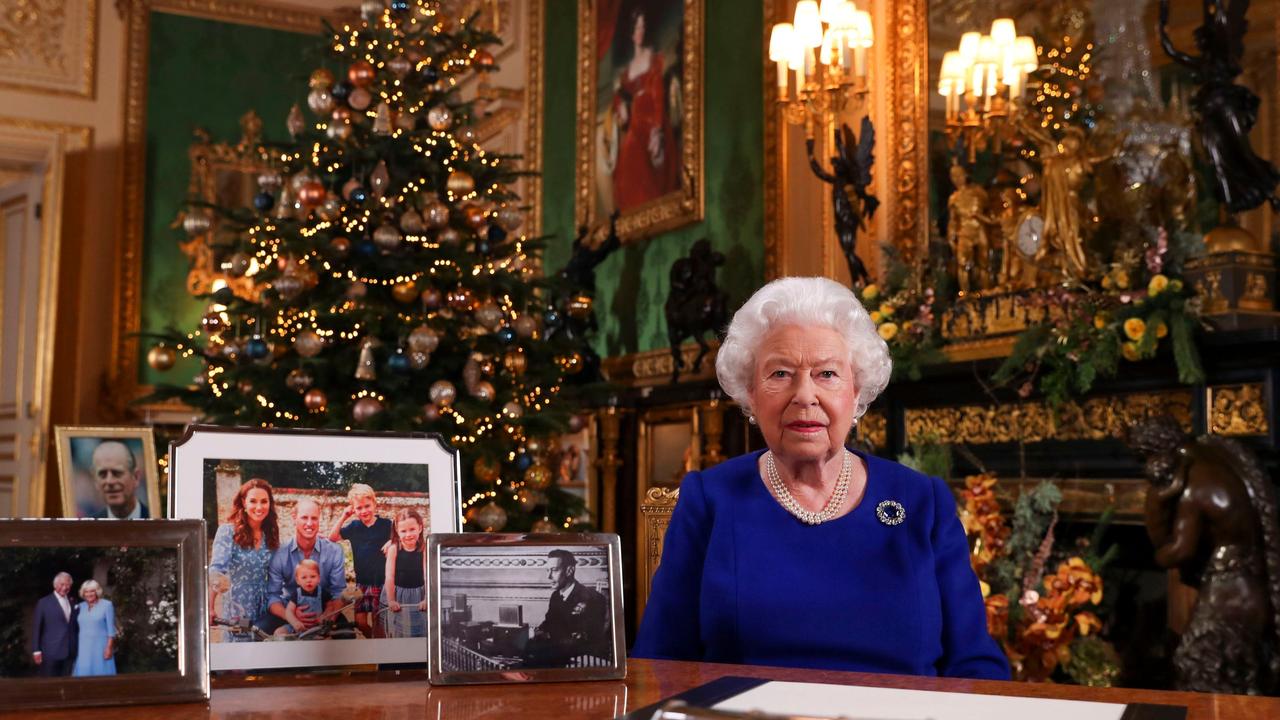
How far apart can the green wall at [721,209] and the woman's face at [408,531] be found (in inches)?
202

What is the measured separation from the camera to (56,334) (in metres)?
10.7

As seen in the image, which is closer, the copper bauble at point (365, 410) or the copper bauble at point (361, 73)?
the copper bauble at point (365, 410)

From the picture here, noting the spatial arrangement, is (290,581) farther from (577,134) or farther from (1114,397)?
(577,134)

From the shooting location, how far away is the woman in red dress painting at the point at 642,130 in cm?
836

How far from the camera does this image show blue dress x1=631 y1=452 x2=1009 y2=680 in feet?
6.42

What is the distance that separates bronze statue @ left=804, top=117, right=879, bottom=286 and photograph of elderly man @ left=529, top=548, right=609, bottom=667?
15.4 ft

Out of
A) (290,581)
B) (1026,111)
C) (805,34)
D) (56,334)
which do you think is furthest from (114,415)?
(290,581)

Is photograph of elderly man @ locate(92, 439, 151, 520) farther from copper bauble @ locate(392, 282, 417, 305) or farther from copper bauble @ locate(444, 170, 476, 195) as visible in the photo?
copper bauble @ locate(444, 170, 476, 195)

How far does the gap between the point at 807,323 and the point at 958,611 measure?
0.51m

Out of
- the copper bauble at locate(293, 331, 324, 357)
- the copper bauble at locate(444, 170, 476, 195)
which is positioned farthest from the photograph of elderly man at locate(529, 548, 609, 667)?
the copper bauble at locate(444, 170, 476, 195)

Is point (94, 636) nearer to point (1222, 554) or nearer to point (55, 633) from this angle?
point (55, 633)

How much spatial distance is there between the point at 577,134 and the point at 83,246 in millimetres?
4536

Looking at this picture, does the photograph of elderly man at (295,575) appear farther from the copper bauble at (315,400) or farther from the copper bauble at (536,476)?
the copper bauble at (536,476)

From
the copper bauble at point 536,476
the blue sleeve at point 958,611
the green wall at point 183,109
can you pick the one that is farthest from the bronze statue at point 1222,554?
the green wall at point 183,109
